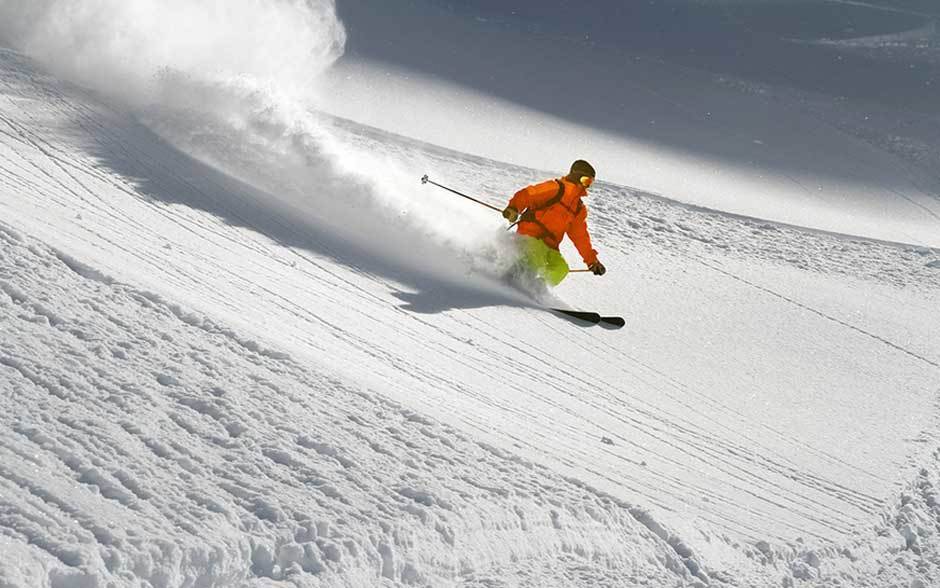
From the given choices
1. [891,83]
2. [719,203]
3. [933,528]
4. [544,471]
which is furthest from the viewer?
[891,83]

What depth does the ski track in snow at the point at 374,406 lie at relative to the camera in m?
4.09

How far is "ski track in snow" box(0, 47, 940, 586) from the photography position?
4.09 metres

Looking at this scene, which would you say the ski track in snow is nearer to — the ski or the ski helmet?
the ski

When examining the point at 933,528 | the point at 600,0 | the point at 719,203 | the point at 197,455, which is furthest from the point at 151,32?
the point at 600,0

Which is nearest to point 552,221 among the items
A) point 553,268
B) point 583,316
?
point 553,268

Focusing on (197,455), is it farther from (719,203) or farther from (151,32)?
(719,203)

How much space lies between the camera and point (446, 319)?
7.25 m

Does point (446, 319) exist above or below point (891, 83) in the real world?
below

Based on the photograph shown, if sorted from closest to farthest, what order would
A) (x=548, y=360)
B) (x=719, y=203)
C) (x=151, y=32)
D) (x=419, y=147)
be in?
1. (x=548, y=360)
2. (x=151, y=32)
3. (x=419, y=147)
4. (x=719, y=203)

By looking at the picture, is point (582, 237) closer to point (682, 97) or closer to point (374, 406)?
point (374, 406)

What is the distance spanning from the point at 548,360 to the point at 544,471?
192 cm

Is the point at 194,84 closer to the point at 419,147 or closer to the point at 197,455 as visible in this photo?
the point at 419,147

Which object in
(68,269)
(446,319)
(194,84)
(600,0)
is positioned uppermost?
(600,0)

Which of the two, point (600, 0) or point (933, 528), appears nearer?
point (933, 528)
